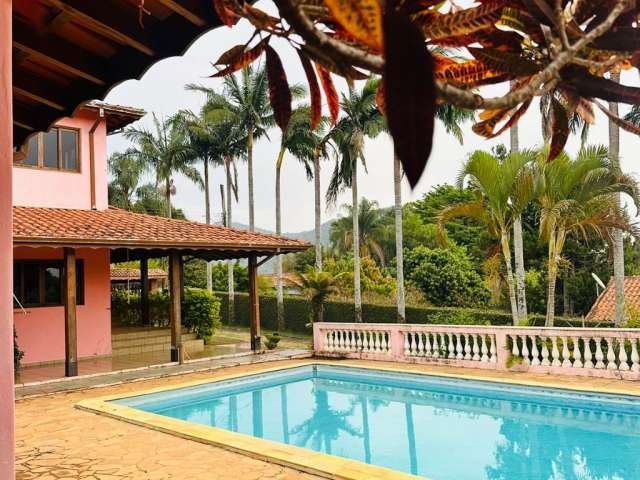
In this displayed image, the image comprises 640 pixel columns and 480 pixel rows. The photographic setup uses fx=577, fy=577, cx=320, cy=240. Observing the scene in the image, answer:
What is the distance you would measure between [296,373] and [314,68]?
12.6m

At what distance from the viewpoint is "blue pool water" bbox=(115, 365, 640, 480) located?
7.32 metres

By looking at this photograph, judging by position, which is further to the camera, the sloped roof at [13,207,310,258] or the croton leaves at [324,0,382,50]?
the sloped roof at [13,207,310,258]

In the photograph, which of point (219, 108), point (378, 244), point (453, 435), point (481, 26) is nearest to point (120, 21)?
point (481, 26)

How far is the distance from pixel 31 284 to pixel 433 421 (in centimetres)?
1052

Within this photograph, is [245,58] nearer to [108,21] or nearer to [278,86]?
[278,86]

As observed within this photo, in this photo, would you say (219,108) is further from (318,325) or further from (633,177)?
(633,177)

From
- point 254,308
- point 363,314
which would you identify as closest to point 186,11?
point 254,308

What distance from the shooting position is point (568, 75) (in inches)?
56.4

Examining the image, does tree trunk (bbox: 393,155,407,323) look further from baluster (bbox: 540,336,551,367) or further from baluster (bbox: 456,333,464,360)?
baluster (bbox: 540,336,551,367)

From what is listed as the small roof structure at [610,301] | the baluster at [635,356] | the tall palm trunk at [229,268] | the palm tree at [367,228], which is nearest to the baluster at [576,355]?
the baluster at [635,356]

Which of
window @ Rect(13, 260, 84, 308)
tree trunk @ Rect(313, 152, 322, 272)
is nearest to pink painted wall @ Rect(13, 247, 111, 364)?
window @ Rect(13, 260, 84, 308)

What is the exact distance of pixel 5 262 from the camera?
2.32 metres

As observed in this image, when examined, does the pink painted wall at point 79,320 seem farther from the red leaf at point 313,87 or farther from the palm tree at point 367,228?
the palm tree at point 367,228

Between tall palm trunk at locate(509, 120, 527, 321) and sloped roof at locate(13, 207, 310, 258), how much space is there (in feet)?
19.1
